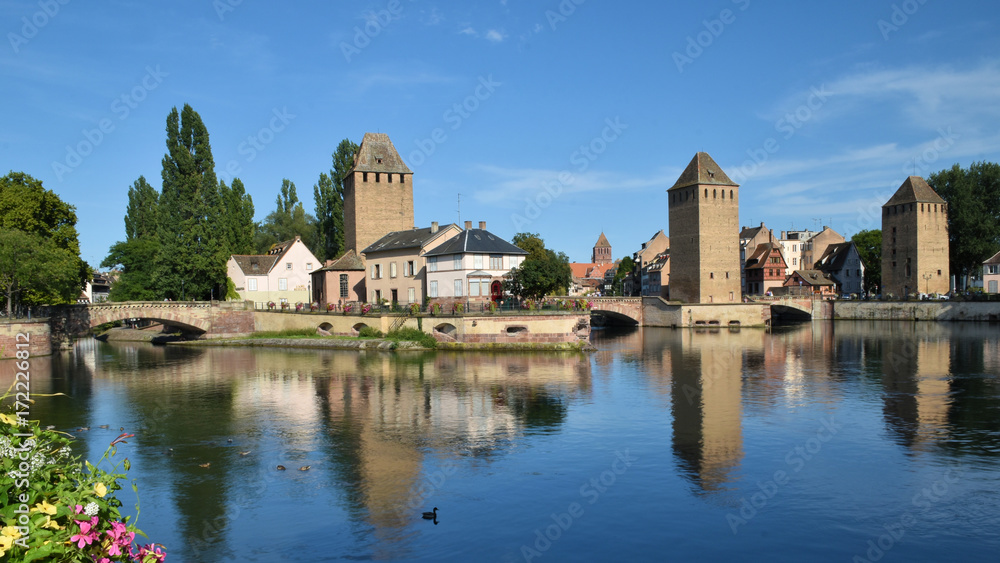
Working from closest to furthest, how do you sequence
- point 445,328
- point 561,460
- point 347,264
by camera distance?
point 561,460
point 445,328
point 347,264

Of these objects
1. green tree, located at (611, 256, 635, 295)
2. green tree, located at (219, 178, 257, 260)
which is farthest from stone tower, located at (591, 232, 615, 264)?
green tree, located at (219, 178, 257, 260)

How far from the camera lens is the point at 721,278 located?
68.6 metres

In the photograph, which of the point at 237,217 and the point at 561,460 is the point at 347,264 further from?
the point at 561,460

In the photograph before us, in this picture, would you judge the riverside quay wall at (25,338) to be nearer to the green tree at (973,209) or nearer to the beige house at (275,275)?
the beige house at (275,275)

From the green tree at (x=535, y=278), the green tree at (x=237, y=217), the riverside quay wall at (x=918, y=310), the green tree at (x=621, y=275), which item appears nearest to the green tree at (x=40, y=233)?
the green tree at (x=237, y=217)

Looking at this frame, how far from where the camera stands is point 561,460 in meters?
17.5

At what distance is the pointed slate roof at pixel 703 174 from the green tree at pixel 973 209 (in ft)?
92.2

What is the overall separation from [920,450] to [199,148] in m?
57.8

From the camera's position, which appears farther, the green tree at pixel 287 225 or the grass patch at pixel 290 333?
the green tree at pixel 287 225

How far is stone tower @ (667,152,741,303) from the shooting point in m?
67.7

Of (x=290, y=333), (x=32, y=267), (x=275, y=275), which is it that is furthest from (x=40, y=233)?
(x=275, y=275)

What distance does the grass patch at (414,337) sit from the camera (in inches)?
1687

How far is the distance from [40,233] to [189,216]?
43.2 feet

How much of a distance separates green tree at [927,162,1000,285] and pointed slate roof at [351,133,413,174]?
6000cm
